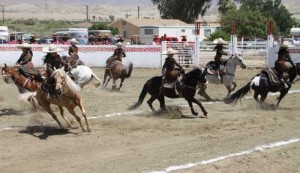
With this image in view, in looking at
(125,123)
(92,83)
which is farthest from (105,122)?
(92,83)

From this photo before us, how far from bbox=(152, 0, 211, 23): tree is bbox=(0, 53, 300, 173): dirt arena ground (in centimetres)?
6978

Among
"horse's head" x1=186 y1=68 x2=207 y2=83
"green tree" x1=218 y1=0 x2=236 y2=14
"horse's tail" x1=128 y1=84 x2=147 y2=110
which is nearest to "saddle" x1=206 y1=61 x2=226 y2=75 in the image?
"horse's tail" x1=128 y1=84 x2=147 y2=110

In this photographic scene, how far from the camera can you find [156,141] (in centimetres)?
1099

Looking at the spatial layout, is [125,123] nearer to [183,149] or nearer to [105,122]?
[105,122]

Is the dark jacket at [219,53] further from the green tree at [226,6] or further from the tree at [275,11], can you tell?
the tree at [275,11]

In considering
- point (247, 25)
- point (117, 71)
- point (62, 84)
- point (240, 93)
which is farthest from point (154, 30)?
point (62, 84)

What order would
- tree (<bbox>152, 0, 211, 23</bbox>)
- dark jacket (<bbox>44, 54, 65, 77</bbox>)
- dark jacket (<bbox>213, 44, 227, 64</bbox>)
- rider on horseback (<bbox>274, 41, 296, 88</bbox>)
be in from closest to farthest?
dark jacket (<bbox>44, 54, 65, 77</bbox>) < rider on horseback (<bbox>274, 41, 296, 88</bbox>) < dark jacket (<bbox>213, 44, 227, 64</bbox>) < tree (<bbox>152, 0, 211, 23</bbox>)

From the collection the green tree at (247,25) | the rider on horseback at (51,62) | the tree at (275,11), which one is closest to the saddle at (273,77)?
the rider on horseback at (51,62)

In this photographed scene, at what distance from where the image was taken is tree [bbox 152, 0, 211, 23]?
3361 inches

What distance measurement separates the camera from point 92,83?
15.1 metres

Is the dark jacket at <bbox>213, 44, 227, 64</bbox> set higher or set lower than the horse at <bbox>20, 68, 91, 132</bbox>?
higher

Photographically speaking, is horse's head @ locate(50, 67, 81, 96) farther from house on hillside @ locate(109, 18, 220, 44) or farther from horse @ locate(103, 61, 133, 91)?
house on hillside @ locate(109, 18, 220, 44)

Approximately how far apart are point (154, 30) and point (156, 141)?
48235 millimetres

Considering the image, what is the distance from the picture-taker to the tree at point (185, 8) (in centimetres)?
8538
